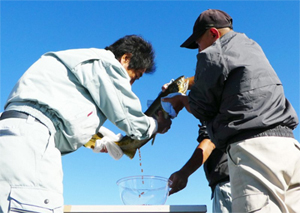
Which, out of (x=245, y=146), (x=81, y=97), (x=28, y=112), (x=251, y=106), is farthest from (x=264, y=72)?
(x=28, y=112)

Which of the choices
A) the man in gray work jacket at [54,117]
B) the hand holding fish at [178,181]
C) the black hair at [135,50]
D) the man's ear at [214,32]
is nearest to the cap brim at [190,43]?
the man's ear at [214,32]

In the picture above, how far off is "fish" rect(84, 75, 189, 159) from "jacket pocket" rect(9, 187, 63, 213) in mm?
2450

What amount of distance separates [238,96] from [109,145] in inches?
96.2

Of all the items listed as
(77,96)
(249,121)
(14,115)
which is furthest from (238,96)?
(14,115)

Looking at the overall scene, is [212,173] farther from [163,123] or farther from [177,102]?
[177,102]

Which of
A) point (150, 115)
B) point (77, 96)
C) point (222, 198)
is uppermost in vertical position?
point (77, 96)

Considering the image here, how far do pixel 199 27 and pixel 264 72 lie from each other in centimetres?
116

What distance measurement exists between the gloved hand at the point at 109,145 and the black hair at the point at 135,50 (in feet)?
3.78

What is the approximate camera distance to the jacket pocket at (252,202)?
126 inches

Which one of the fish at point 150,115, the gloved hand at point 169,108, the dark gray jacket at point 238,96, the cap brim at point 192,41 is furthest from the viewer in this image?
the fish at point 150,115

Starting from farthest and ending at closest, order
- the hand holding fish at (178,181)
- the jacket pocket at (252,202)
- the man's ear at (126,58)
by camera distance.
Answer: the hand holding fish at (178,181)
the man's ear at (126,58)
the jacket pocket at (252,202)

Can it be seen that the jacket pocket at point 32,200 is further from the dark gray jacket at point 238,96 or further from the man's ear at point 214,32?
the man's ear at point 214,32

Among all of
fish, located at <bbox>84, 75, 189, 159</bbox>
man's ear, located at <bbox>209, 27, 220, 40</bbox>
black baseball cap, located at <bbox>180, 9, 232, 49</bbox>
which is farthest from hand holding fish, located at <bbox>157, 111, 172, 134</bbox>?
man's ear, located at <bbox>209, 27, 220, 40</bbox>

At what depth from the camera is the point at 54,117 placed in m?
3.35
